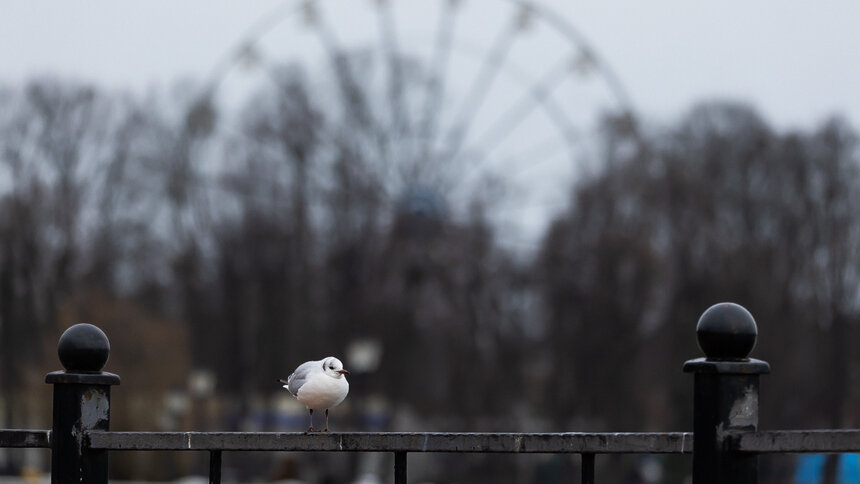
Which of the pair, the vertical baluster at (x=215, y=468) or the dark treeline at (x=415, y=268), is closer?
the vertical baluster at (x=215, y=468)

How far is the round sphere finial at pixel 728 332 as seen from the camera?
478 cm

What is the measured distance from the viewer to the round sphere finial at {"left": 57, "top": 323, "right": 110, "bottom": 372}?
604 centimetres

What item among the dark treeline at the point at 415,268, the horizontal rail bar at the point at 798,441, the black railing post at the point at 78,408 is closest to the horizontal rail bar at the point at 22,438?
the black railing post at the point at 78,408

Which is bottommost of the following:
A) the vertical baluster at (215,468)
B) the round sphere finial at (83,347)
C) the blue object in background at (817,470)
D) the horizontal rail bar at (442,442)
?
the blue object in background at (817,470)

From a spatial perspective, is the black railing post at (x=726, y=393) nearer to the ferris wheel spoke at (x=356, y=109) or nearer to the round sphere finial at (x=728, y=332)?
the round sphere finial at (x=728, y=332)

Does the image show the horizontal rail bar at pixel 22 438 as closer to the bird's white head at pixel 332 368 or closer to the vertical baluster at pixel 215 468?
the vertical baluster at pixel 215 468

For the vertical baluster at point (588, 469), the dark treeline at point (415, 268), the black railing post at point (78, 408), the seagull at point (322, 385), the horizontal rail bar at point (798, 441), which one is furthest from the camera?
the dark treeline at point (415, 268)

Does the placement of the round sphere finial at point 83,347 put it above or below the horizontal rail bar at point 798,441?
above

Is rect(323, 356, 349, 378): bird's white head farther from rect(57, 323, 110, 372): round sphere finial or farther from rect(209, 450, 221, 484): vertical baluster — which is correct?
rect(57, 323, 110, 372): round sphere finial

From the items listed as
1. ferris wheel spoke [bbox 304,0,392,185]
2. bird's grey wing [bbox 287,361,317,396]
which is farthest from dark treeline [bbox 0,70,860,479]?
bird's grey wing [bbox 287,361,317,396]

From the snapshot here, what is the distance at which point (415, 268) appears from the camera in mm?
38312

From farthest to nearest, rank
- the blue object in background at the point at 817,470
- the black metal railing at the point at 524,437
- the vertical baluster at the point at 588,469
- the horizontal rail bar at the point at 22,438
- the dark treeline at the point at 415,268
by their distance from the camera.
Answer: the dark treeline at the point at 415,268 < the blue object in background at the point at 817,470 < the horizontal rail bar at the point at 22,438 < the vertical baluster at the point at 588,469 < the black metal railing at the point at 524,437

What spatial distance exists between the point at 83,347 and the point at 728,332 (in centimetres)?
246

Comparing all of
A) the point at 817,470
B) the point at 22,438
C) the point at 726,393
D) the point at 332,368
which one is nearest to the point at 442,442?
the point at 332,368
